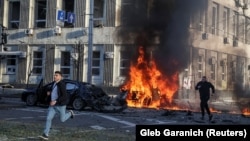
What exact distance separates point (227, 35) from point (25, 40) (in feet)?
54.3

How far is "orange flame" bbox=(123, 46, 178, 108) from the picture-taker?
2473 cm

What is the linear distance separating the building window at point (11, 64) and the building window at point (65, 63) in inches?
171

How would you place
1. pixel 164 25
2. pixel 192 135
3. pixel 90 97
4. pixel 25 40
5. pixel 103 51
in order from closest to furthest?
pixel 192 135 → pixel 90 97 → pixel 164 25 → pixel 103 51 → pixel 25 40

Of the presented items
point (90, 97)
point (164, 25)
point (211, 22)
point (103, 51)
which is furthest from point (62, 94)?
point (211, 22)

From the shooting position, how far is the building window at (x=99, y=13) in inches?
1363

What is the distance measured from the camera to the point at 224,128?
6672 millimetres

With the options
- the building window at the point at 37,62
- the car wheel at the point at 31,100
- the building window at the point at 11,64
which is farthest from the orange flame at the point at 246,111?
A: the building window at the point at 11,64

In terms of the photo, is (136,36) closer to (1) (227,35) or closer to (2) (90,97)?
(2) (90,97)

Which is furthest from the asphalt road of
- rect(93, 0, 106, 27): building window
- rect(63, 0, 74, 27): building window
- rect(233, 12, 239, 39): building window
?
rect(233, 12, 239, 39): building window

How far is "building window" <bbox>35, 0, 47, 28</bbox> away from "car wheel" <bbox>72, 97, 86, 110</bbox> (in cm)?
1704

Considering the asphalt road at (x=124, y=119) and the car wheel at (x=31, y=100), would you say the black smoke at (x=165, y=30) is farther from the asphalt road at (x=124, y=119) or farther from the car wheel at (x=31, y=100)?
the car wheel at (x=31, y=100)

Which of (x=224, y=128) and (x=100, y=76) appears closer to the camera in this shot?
(x=224, y=128)

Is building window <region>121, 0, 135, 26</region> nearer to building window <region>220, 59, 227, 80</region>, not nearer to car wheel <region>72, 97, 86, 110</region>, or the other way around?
car wheel <region>72, 97, 86, 110</region>

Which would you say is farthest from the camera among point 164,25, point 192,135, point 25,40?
point 25,40
